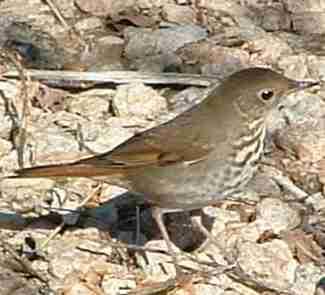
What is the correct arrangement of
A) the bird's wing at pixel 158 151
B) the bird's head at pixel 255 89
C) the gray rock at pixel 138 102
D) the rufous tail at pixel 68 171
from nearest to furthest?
the rufous tail at pixel 68 171 < the bird's wing at pixel 158 151 < the bird's head at pixel 255 89 < the gray rock at pixel 138 102

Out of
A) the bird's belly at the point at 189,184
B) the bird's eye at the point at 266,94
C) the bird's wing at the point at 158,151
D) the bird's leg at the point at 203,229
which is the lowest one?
the bird's leg at the point at 203,229

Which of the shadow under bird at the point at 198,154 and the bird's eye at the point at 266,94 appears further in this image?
the bird's eye at the point at 266,94

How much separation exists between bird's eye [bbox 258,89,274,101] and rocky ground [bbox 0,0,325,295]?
471mm

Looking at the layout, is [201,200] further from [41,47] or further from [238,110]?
[41,47]

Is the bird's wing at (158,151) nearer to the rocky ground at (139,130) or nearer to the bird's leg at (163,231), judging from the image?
the bird's leg at (163,231)

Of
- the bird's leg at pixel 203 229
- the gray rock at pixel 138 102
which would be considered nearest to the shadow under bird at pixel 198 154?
the bird's leg at pixel 203 229

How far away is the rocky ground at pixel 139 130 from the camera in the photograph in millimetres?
5680

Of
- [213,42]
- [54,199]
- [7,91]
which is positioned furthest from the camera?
[213,42]

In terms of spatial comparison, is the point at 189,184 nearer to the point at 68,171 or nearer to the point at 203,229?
the point at 203,229

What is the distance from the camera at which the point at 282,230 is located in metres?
5.94

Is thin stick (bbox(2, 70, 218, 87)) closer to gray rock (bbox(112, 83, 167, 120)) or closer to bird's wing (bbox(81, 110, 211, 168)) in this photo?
gray rock (bbox(112, 83, 167, 120))

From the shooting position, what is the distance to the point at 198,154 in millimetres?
5715

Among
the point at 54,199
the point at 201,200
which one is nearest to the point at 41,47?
the point at 54,199

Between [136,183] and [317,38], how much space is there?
180 cm
